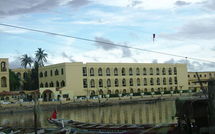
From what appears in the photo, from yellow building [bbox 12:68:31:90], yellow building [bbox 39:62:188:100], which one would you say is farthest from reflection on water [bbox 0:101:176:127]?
yellow building [bbox 12:68:31:90]

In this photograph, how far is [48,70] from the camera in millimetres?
83312

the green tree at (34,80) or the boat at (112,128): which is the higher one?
the green tree at (34,80)

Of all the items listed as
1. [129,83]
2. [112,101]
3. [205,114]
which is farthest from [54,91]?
[205,114]

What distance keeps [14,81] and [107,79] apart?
23.3 meters

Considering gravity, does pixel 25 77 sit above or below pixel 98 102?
above

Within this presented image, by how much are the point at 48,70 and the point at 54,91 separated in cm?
1008

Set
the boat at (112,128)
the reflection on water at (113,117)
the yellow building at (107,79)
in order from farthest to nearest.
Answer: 1. the yellow building at (107,79)
2. the reflection on water at (113,117)
3. the boat at (112,128)

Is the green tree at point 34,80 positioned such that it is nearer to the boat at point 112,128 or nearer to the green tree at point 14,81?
the green tree at point 14,81

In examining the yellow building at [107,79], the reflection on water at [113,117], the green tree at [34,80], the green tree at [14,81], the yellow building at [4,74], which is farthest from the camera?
the green tree at [34,80]

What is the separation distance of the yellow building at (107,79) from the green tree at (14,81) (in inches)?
257

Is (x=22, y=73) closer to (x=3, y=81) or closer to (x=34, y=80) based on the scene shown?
(x=34, y=80)

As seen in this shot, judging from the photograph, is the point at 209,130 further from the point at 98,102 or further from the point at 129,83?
the point at 129,83

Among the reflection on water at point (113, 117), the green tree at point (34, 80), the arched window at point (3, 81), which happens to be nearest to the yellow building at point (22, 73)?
the green tree at point (34, 80)

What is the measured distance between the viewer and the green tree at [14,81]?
283 feet
